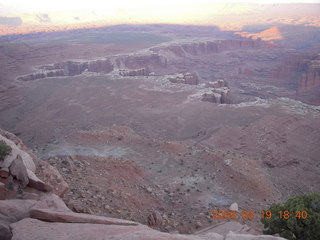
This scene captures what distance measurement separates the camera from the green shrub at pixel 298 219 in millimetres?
7359

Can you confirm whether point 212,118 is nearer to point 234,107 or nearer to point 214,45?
point 234,107

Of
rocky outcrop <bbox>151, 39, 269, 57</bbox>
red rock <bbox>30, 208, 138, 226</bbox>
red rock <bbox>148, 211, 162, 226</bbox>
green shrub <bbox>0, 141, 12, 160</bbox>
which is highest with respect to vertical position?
green shrub <bbox>0, 141, 12, 160</bbox>

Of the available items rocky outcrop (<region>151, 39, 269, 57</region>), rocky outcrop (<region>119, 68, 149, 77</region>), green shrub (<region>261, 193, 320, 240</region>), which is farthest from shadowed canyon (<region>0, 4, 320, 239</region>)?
rocky outcrop (<region>151, 39, 269, 57</region>)

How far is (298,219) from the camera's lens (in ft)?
25.2

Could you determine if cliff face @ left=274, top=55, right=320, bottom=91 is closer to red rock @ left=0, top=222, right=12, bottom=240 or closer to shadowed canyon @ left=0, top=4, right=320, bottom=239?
shadowed canyon @ left=0, top=4, right=320, bottom=239

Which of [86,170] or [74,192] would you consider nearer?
[74,192]

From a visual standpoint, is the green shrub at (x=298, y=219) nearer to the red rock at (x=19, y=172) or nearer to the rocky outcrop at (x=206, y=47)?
the red rock at (x=19, y=172)

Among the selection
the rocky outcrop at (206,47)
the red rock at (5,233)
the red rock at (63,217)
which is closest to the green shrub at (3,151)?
the red rock at (63,217)

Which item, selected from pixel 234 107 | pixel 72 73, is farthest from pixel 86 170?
pixel 72 73

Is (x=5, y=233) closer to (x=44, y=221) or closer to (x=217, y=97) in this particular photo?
(x=44, y=221)

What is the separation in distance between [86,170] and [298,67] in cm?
5421

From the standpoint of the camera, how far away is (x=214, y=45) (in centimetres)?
7994

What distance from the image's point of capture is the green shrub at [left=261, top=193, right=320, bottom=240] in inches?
290

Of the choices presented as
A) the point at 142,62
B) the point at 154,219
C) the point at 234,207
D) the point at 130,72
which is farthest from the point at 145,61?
the point at 154,219
